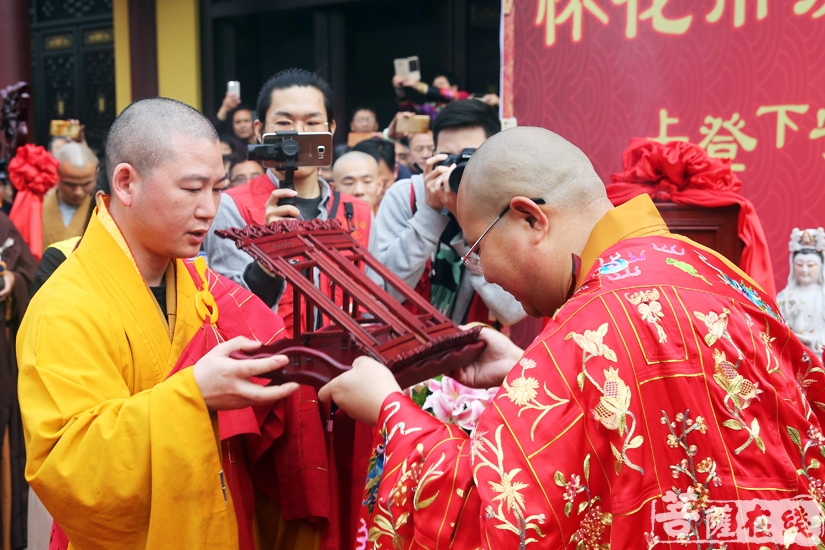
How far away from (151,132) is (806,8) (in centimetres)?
295

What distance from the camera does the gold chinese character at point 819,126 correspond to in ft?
11.5

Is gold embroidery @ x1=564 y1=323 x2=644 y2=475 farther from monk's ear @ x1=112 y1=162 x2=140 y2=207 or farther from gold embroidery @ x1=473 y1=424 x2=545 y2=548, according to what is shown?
monk's ear @ x1=112 y1=162 x2=140 y2=207

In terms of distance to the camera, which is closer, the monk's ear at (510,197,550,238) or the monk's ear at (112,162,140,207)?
the monk's ear at (510,197,550,238)

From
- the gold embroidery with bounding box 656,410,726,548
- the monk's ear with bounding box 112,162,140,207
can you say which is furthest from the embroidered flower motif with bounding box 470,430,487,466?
the monk's ear with bounding box 112,162,140,207

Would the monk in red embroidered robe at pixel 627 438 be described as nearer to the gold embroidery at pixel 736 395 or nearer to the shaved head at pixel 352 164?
the gold embroidery at pixel 736 395

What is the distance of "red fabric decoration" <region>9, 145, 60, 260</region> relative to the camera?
502 cm

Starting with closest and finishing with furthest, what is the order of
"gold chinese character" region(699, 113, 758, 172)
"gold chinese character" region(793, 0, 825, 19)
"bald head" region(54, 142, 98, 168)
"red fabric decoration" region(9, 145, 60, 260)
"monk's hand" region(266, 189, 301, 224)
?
"monk's hand" region(266, 189, 301, 224), "gold chinese character" region(793, 0, 825, 19), "gold chinese character" region(699, 113, 758, 172), "red fabric decoration" region(9, 145, 60, 260), "bald head" region(54, 142, 98, 168)

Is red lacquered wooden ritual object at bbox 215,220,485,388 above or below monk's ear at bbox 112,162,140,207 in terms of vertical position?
below

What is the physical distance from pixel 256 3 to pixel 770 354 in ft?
21.5

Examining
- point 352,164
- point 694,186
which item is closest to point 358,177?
point 352,164

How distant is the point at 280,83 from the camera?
2914 millimetres

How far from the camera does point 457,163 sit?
110 inches

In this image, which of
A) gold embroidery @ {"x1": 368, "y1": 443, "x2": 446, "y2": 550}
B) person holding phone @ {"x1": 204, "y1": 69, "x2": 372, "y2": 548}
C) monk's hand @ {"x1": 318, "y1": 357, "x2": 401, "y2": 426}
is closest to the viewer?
gold embroidery @ {"x1": 368, "y1": 443, "x2": 446, "y2": 550}

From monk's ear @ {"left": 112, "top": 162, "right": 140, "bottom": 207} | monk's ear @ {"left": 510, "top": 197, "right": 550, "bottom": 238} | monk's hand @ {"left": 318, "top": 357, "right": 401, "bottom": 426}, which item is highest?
monk's ear @ {"left": 112, "top": 162, "right": 140, "bottom": 207}
